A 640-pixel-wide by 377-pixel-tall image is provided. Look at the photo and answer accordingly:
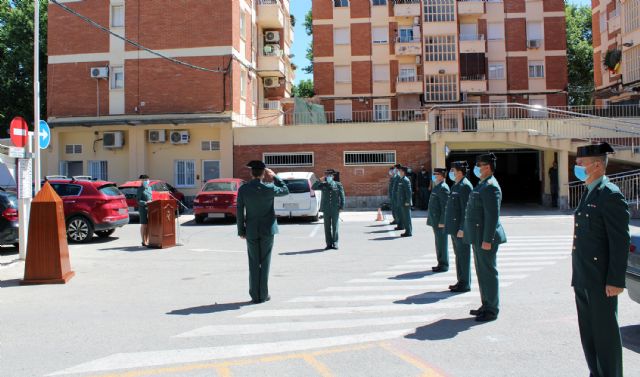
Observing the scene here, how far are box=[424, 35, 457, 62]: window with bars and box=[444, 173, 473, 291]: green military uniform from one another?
32.3 metres

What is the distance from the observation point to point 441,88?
38.8 m

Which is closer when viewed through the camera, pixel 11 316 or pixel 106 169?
pixel 11 316

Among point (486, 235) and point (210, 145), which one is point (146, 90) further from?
point (486, 235)

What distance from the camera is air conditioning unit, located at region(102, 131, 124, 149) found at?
27.7 meters

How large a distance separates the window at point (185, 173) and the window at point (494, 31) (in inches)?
952

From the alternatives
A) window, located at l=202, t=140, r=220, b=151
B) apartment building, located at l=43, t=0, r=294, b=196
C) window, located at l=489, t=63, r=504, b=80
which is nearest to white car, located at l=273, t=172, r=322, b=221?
apartment building, located at l=43, t=0, r=294, b=196

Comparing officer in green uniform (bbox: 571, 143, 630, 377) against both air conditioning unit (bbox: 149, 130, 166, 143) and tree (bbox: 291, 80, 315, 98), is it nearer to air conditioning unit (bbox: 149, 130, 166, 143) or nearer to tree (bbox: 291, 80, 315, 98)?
air conditioning unit (bbox: 149, 130, 166, 143)

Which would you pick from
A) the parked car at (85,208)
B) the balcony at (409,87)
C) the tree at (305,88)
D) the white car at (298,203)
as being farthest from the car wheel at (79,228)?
the tree at (305,88)

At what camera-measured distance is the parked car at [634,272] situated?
5.88m

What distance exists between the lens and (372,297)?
788 cm

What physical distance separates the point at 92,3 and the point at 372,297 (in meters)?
26.7

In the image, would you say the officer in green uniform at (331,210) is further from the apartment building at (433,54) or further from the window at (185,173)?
the apartment building at (433,54)

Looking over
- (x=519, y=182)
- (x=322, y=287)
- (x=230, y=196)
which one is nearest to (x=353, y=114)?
(x=519, y=182)

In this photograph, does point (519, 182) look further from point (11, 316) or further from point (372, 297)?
point (11, 316)
